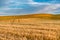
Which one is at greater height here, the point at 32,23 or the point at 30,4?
the point at 30,4

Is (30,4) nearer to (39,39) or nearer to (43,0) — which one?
(43,0)

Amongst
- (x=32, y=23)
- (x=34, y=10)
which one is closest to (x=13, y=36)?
(x=32, y=23)

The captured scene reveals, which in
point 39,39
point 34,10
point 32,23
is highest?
point 34,10

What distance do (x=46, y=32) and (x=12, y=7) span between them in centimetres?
60

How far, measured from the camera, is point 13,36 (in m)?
2.10

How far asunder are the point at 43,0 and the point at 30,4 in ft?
0.61

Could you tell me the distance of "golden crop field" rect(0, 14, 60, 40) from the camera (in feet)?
6.67

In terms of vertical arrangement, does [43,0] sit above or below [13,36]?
above

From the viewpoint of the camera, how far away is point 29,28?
2.13 metres

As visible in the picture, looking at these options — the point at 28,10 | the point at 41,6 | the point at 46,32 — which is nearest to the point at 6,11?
the point at 28,10

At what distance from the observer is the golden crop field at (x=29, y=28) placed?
2033 millimetres

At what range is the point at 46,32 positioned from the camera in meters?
2.05

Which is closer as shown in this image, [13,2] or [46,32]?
[46,32]

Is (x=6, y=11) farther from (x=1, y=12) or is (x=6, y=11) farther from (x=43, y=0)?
(x=43, y=0)
